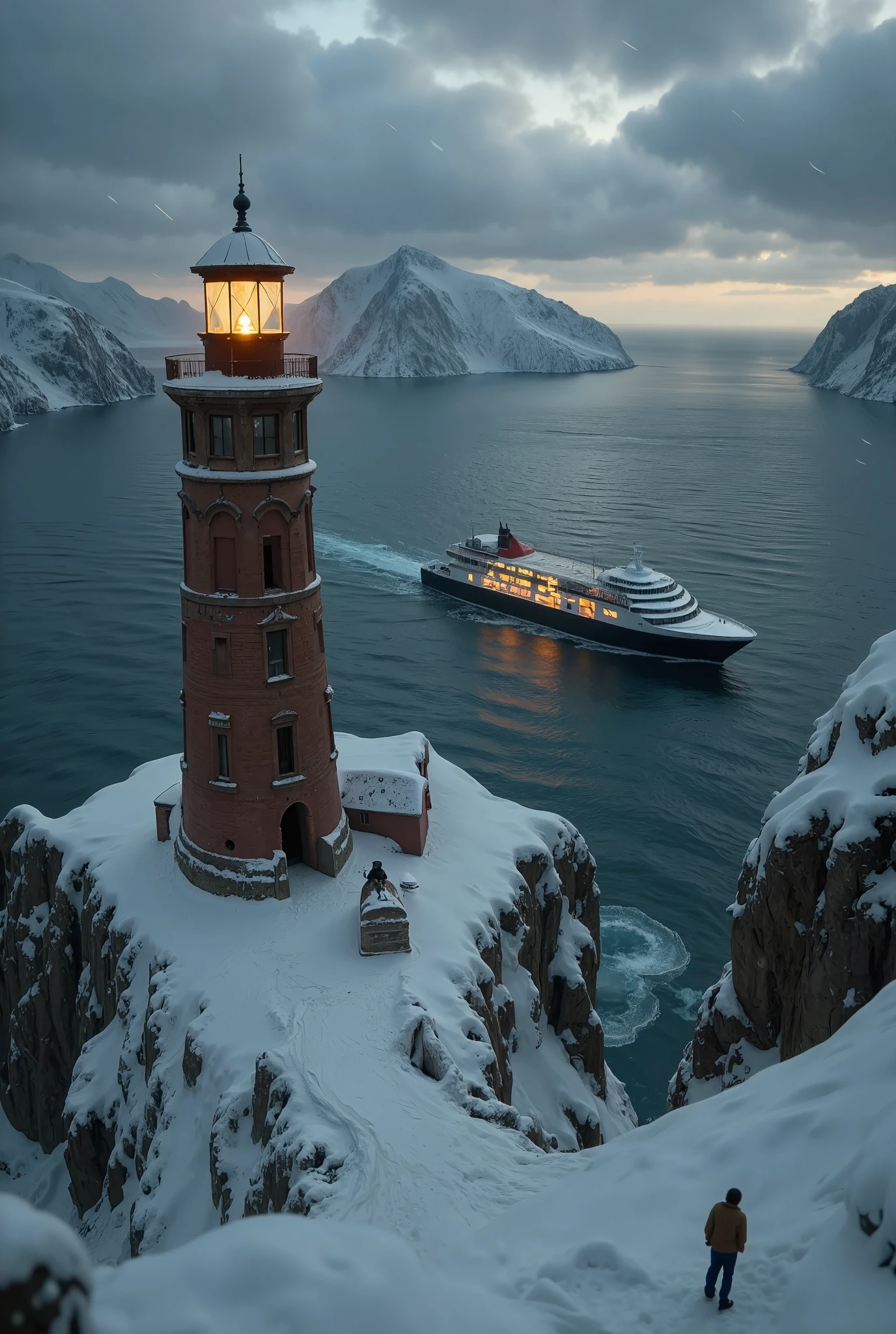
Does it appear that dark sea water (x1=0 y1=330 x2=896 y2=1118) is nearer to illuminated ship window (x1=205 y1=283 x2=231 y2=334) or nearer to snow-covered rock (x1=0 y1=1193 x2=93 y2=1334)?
illuminated ship window (x1=205 y1=283 x2=231 y2=334)

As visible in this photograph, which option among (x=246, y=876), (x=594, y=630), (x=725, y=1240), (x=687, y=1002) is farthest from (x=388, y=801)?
(x=594, y=630)

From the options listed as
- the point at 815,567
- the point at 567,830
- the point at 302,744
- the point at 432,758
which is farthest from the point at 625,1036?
the point at 815,567

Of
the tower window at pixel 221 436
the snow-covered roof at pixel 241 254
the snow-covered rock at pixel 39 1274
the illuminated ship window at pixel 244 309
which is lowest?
the snow-covered rock at pixel 39 1274

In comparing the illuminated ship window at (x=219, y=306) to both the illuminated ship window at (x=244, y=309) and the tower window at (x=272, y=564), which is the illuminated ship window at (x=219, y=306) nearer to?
the illuminated ship window at (x=244, y=309)

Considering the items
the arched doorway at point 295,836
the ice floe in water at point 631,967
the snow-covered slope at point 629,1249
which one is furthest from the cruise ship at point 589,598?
the snow-covered slope at point 629,1249

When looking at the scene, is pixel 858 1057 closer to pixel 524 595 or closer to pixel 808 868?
pixel 808 868

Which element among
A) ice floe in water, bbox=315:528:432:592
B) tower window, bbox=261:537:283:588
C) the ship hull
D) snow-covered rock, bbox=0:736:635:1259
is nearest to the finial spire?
tower window, bbox=261:537:283:588
